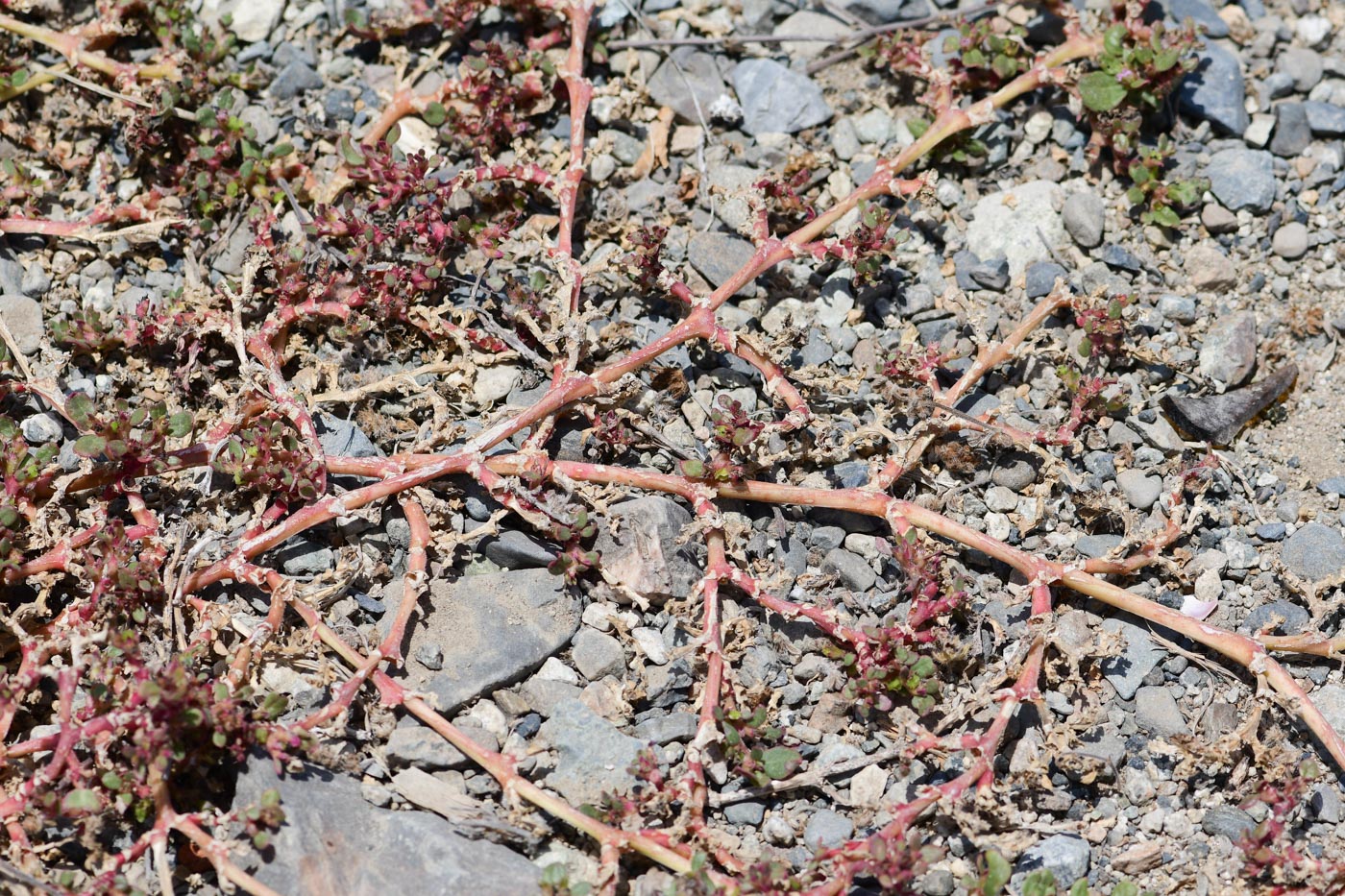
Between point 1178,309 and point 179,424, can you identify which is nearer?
point 179,424

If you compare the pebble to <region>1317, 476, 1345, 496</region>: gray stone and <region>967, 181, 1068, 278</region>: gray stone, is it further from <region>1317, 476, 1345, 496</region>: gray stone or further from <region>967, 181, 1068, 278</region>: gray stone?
<region>1317, 476, 1345, 496</region>: gray stone

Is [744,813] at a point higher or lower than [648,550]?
lower

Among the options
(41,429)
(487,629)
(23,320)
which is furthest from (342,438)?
(23,320)

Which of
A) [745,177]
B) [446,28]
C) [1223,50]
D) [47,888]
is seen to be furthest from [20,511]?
[1223,50]

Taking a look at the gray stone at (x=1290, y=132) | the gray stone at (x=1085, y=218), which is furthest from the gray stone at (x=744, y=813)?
the gray stone at (x=1290, y=132)

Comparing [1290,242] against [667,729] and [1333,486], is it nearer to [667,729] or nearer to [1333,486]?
[1333,486]

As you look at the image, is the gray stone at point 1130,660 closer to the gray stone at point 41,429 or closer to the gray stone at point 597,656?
the gray stone at point 597,656

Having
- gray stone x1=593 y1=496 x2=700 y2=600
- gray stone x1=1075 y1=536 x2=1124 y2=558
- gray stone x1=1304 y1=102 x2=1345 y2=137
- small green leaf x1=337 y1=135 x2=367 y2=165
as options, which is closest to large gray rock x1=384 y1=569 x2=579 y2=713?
gray stone x1=593 y1=496 x2=700 y2=600
